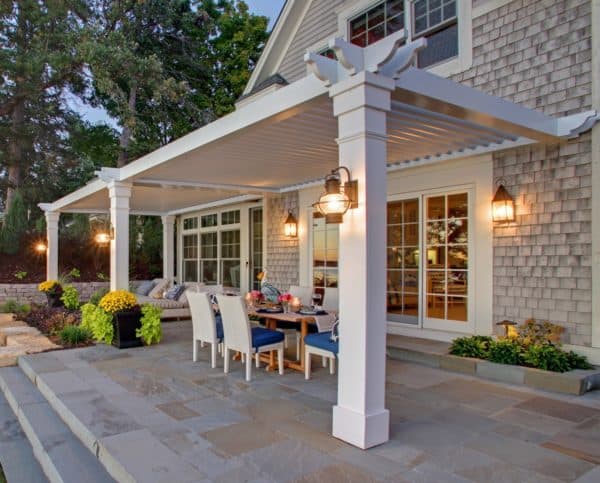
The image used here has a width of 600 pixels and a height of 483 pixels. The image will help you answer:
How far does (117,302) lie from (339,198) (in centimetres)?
457

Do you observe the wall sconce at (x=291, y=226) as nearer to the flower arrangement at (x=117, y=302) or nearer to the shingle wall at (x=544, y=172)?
the flower arrangement at (x=117, y=302)

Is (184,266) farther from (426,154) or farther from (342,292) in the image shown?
(342,292)

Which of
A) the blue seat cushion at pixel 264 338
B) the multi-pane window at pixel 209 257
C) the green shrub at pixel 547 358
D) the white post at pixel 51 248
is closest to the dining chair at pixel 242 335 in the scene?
the blue seat cushion at pixel 264 338

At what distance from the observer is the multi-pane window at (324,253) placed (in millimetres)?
7844

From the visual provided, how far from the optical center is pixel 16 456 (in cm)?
346

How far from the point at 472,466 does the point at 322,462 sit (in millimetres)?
913

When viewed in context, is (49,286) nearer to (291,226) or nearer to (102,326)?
(102,326)

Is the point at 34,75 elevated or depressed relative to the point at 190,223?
elevated

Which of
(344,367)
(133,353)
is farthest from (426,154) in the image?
(133,353)

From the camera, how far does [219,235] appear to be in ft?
37.6

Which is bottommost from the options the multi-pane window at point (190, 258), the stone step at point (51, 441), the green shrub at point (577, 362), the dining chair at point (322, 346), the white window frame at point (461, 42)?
the stone step at point (51, 441)

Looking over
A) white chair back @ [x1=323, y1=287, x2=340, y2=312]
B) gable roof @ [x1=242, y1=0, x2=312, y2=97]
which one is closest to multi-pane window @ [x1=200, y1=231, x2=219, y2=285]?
gable roof @ [x1=242, y1=0, x2=312, y2=97]

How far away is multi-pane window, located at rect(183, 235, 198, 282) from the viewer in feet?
41.6

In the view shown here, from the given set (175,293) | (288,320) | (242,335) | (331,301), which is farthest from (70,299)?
(288,320)
